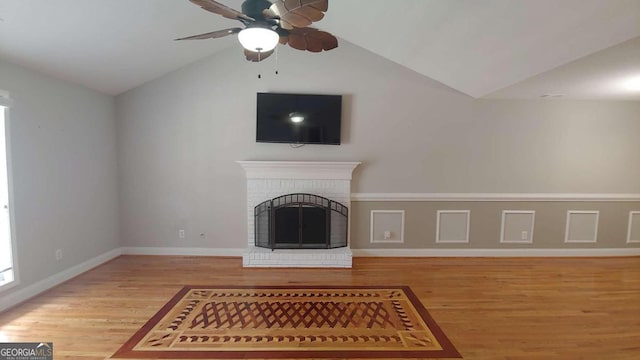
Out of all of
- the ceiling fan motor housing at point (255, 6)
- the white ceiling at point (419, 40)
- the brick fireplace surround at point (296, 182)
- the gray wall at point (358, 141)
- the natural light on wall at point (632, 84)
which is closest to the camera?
the ceiling fan motor housing at point (255, 6)

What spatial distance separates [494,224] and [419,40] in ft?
9.45

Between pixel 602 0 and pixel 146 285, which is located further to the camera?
pixel 146 285

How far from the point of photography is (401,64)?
13.5ft

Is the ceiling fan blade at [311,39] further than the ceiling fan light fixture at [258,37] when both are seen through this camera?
Yes

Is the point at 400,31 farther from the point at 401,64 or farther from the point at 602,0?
the point at 602,0

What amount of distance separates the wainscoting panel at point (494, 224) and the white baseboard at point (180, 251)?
5.88 ft

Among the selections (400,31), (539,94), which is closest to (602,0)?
(400,31)

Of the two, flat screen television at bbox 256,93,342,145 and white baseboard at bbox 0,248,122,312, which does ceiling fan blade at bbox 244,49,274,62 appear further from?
white baseboard at bbox 0,248,122,312

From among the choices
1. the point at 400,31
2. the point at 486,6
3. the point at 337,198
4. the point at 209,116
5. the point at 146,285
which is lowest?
the point at 146,285

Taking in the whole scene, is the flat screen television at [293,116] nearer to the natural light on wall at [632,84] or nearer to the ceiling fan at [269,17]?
the ceiling fan at [269,17]

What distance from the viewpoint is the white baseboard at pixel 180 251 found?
4.38 metres

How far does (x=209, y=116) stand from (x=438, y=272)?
3.71 metres

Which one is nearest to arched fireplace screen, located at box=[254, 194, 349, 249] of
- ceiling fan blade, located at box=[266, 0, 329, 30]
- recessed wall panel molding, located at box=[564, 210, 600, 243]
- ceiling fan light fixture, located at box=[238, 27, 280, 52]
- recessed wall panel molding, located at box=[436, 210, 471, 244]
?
recessed wall panel molding, located at box=[436, 210, 471, 244]

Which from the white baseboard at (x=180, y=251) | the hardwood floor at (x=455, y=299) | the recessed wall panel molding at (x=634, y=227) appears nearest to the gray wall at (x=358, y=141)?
the white baseboard at (x=180, y=251)
